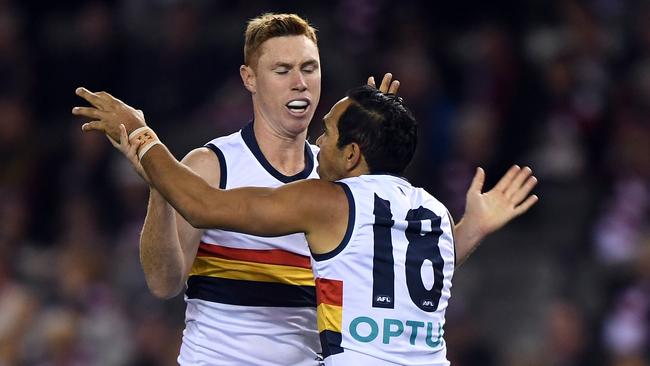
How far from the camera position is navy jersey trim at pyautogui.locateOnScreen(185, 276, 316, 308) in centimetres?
557

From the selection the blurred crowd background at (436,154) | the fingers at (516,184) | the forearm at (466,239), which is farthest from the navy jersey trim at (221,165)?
the blurred crowd background at (436,154)

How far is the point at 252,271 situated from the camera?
555cm

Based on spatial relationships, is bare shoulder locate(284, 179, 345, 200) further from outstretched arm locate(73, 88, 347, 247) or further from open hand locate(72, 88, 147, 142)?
open hand locate(72, 88, 147, 142)

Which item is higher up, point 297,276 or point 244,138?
point 244,138

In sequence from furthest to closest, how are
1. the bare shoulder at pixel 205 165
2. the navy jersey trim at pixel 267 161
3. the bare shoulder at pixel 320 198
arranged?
the navy jersey trim at pixel 267 161, the bare shoulder at pixel 205 165, the bare shoulder at pixel 320 198

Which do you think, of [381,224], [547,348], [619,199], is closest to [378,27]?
[619,199]

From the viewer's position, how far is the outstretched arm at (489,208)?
225 inches

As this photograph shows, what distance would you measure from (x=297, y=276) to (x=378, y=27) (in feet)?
23.1

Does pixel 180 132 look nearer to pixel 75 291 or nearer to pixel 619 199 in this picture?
pixel 75 291

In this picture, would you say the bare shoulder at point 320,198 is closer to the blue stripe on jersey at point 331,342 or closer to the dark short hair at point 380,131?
the dark short hair at point 380,131

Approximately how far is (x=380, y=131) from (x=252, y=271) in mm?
920

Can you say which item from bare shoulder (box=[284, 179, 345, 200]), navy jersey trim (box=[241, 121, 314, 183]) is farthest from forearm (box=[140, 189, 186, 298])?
bare shoulder (box=[284, 179, 345, 200])

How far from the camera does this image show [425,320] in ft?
16.4

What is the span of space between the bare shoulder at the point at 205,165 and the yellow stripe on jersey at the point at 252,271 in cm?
35
